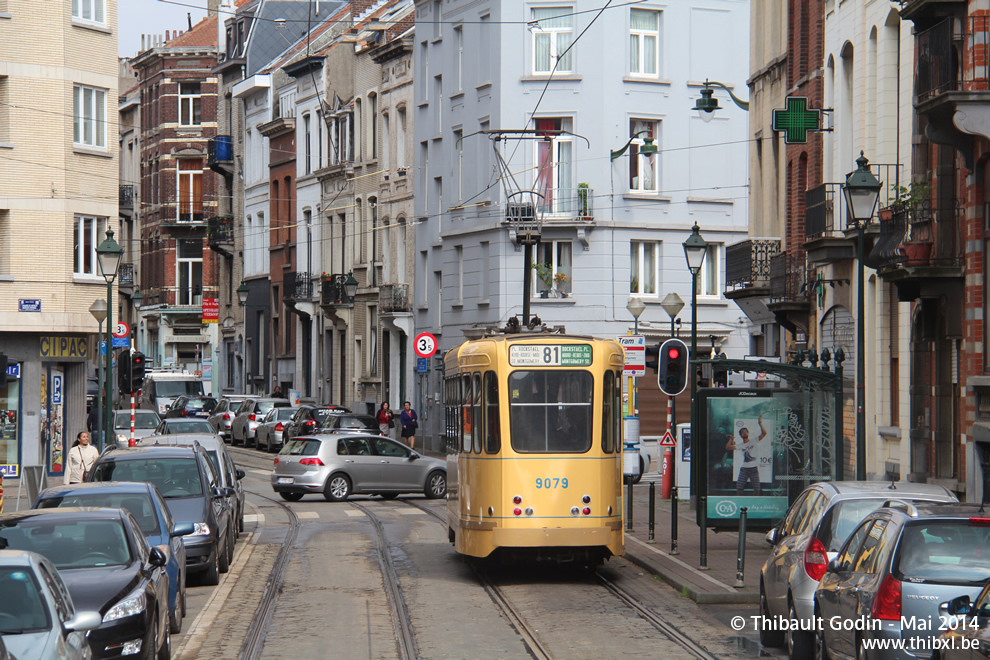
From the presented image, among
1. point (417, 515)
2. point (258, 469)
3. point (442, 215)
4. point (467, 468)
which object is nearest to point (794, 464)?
point (467, 468)

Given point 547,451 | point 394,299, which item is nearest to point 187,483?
point 547,451

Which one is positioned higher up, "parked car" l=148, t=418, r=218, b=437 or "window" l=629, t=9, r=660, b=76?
"window" l=629, t=9, r=660, b=76

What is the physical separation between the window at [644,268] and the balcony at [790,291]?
15766 millimetres

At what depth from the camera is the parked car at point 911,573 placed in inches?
397

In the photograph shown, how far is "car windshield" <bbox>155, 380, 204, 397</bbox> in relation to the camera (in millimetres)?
64500

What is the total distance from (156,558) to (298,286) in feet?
180

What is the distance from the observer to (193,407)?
2335 inches

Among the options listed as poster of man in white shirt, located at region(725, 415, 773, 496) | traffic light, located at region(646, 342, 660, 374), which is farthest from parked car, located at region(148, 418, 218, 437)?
poster of man in white shirt, located at region(725, 415, 773, 496)

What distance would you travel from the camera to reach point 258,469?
45031mm

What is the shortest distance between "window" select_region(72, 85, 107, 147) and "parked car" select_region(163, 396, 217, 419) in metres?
19.8

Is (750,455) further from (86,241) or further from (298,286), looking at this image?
(298,286)

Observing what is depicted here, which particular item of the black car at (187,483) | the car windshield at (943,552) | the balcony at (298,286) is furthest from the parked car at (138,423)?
the car windshield at (943,552)

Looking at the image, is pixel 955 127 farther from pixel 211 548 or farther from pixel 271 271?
pixel 271 271

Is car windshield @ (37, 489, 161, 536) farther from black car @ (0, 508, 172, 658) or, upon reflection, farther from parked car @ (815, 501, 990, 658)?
parked car @ (815, 501, 990, 658)
